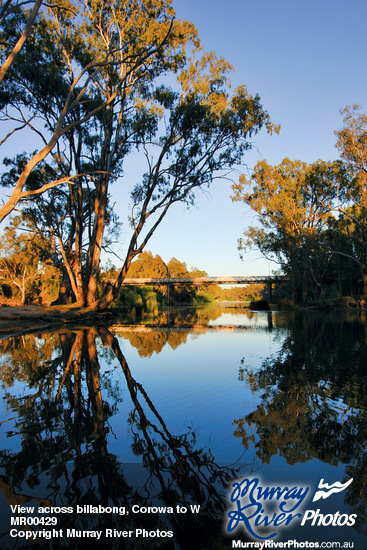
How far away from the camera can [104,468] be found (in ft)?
8.72

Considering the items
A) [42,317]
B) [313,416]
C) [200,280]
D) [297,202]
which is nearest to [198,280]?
[200,280]

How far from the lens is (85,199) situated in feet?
89.8

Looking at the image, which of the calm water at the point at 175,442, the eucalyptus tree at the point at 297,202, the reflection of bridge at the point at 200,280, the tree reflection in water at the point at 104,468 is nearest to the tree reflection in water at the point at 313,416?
the calm water at the point at 175,442

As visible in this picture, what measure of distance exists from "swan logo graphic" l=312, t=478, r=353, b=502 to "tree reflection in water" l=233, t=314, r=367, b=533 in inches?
1.9

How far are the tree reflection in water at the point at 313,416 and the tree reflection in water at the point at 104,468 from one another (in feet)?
2.10

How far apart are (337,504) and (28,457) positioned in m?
2.35

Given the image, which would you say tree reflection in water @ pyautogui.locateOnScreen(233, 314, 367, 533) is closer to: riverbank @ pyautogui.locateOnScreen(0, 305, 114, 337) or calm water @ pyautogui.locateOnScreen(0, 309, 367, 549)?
calm water @ pyautogui.locateOnScreen(0, 309, 367, 549)

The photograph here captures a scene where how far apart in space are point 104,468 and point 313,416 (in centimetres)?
231

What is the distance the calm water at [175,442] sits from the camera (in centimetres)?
208

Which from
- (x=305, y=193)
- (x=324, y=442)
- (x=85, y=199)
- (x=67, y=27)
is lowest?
(x=324, y=442)

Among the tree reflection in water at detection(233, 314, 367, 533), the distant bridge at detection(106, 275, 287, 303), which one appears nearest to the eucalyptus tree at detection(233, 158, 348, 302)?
the distant bridge at detection(106, 275, 287, 303)

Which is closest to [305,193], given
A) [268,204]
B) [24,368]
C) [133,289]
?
[268,204]

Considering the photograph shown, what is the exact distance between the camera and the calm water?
208cm

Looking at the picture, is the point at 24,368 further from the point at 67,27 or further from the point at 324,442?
the point at 67,27
